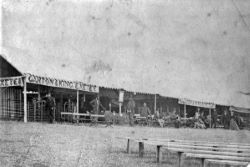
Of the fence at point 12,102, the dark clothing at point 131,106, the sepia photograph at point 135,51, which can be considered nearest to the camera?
the sepia photograph at point 135,51

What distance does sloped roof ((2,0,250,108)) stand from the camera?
7.48 metres

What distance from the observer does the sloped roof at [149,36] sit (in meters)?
7.48

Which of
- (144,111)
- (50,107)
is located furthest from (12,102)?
(144,111)

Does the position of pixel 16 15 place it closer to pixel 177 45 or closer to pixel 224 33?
pixel 177 45

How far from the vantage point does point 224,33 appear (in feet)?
25.2

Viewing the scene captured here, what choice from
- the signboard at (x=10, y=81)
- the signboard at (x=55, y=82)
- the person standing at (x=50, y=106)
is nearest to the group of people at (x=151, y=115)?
the signboard at (x=55, y=82)

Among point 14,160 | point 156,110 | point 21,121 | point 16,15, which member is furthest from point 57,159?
point 156,110

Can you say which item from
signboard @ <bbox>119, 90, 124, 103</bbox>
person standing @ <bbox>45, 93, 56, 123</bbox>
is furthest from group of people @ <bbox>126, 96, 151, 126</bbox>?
person standing @ <bbox>45, 93, 56, 123</bbox>

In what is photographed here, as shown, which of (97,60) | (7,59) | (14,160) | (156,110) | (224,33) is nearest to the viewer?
(14,160)

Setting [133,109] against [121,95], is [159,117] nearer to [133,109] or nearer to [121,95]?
[133,109]

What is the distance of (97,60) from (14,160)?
3.99m

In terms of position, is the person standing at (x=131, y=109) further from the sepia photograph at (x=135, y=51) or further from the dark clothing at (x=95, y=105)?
the sepia photograph at (x=135, y=51)

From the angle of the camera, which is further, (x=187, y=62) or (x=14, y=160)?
(x=187, y=62)

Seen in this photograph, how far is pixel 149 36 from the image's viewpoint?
327 inches
